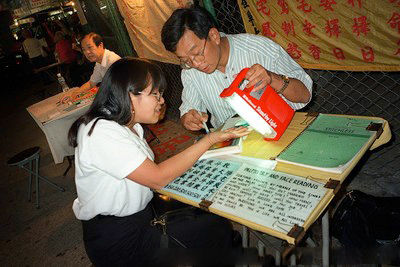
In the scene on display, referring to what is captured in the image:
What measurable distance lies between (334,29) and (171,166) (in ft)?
6.22

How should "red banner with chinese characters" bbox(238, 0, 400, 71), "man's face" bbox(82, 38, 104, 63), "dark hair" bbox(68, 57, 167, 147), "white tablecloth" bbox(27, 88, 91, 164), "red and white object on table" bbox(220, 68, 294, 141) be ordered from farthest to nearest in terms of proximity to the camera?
"man's face" bbox(82, 38, 104, 63), "white tablecloth" bbox(27, 88, 91, 164), "red banner with chinese characters" bbox(238, 0, 400, 71), "dark hair" bbox(68, 57, 167, 147), "red and white object on table" bbox(220, 68, 294, 141)

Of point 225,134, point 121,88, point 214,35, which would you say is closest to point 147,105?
point 121,88

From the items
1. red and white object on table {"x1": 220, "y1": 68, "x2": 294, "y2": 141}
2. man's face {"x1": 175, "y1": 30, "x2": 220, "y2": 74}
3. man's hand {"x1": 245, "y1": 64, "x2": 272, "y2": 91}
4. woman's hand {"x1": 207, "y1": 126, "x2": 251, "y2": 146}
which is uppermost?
man's face {"x1": 175, "y1": 30, "x2": 220, "y2": 74}

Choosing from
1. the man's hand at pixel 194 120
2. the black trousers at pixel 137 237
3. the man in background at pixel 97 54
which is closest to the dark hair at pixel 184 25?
the man's hand at pixel 194 120

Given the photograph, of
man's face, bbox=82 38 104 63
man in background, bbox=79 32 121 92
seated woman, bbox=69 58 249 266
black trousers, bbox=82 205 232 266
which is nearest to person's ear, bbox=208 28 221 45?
seated woman, bbox=69 58 249 266

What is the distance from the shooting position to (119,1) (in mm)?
5742

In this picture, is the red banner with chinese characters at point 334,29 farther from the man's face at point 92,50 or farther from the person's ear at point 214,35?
the man's face at point 92,50

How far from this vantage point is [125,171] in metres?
1.69

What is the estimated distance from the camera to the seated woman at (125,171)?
174cm

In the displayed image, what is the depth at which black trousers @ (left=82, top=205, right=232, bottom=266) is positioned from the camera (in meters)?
1.91

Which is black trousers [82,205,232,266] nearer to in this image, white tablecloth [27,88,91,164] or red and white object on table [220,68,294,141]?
red and white object on table [220,68,294,141]

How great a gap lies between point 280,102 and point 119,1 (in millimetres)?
5237

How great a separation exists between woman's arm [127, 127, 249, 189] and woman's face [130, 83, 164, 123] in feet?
1.38

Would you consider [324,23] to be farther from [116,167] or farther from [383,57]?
[116,167]
